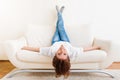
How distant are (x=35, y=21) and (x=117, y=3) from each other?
5.19 feet

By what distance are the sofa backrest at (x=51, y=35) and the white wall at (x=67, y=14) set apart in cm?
42

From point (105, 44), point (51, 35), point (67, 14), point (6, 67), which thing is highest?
point (67, 14)

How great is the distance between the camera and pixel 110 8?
365cm

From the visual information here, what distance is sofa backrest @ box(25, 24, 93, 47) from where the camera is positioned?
3.23 meters

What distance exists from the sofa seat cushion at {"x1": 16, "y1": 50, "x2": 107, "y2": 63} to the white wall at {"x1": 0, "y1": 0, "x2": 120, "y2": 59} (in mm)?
1065

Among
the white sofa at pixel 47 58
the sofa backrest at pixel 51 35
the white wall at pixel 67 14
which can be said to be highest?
the white wall at pixel 67 14

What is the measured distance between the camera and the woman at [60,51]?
224 cm

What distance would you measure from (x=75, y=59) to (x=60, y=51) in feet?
1.45

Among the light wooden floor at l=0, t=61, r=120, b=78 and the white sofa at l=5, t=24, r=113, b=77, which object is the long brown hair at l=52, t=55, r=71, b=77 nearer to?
the white sofa at l=5, t=24, r=113, b=77

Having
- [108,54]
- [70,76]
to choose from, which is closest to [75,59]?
[70,76]

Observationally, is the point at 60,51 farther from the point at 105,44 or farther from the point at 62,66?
the point at 105,44

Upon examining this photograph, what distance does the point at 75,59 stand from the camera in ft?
8.82

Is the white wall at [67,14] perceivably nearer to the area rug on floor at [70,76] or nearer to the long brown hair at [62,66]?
the area rug on floor at [70,76]

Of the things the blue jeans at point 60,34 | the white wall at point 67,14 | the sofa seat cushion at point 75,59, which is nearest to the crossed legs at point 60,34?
the blue jeans at point 60,34
